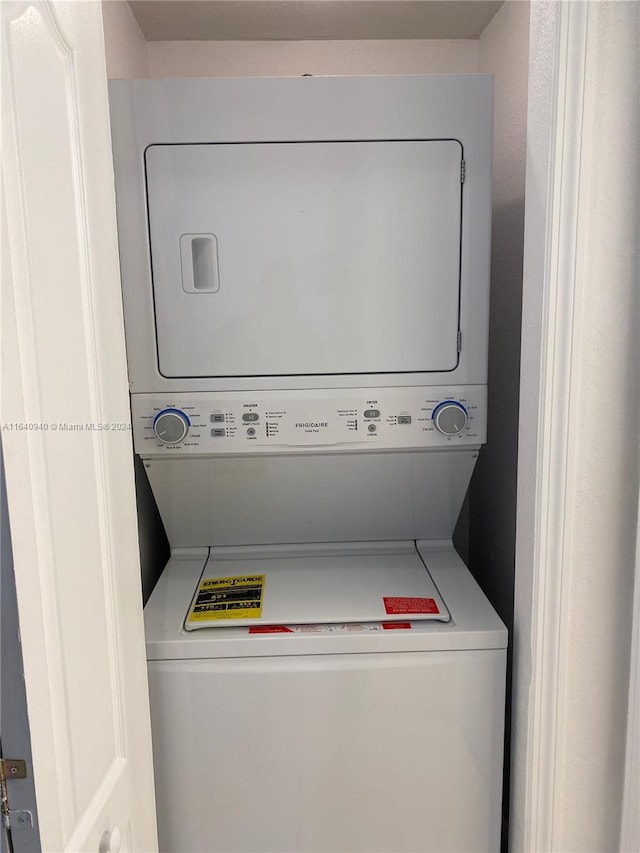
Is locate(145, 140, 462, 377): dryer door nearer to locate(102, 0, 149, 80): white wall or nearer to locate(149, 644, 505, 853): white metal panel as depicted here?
locate(102, 0, 149, 80): white wall

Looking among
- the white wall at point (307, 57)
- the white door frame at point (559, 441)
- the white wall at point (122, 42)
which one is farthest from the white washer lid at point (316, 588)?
the white wall at point (307, 57)

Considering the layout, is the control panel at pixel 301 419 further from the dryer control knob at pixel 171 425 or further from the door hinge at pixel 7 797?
the door hinge at pixel 7 797

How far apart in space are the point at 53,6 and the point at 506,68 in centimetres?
134

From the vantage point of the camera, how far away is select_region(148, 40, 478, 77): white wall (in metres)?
1.93

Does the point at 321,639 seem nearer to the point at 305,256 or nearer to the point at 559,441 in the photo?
the point at 559,441

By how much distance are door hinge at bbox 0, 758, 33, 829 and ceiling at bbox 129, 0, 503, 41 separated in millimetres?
1733

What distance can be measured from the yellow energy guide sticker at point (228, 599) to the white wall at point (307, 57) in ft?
Result: 4.80

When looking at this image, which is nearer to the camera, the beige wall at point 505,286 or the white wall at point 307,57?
the beige wall at point 505,286

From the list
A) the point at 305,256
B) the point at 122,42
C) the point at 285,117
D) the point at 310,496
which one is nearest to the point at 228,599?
the point at 310,496

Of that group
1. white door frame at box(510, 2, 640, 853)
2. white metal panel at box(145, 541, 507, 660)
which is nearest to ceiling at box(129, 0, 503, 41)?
white door frame at box(510, 2, 640, 853)

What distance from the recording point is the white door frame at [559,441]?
1.02 meters

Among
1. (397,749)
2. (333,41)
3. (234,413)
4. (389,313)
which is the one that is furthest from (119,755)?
(333,41)

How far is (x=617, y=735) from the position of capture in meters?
1.19

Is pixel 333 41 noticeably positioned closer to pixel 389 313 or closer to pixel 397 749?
pixel 389 313
